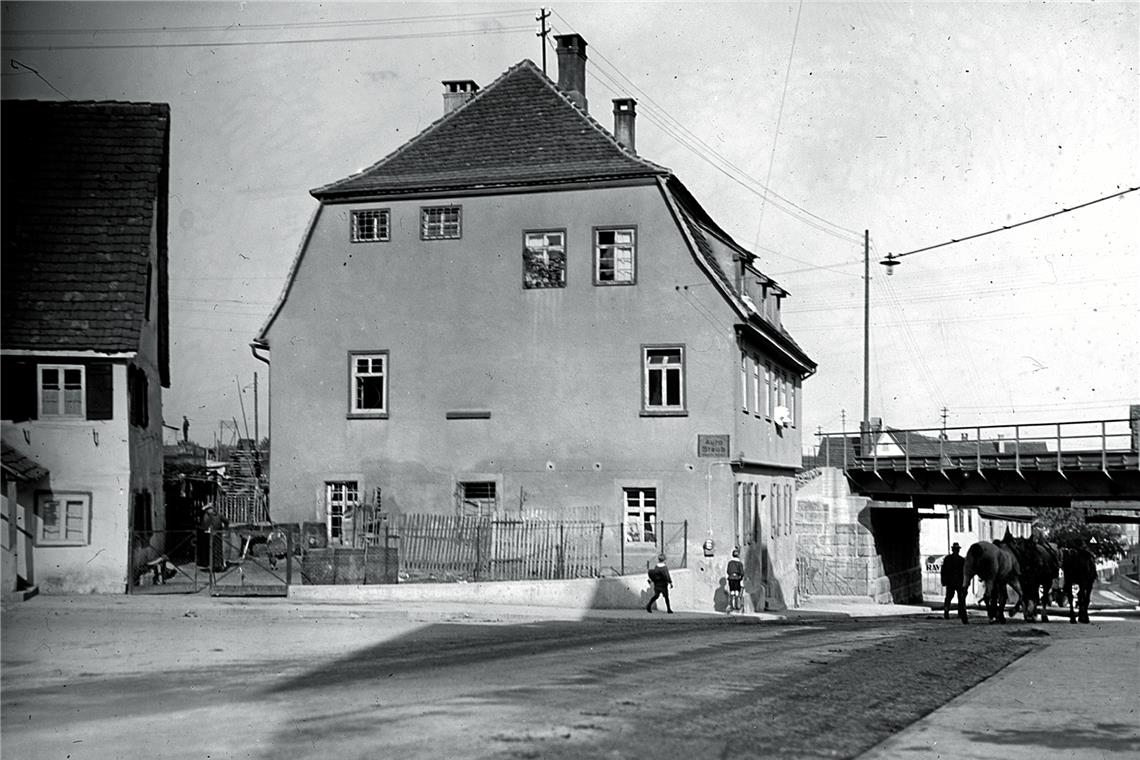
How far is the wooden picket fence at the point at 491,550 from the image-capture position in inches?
1140

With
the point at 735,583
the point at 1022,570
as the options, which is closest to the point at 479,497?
the point at 735,583

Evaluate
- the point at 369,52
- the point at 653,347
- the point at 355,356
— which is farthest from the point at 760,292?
the point at 369,52

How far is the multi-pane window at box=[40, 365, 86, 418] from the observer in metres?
24.7

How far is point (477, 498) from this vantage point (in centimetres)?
3253

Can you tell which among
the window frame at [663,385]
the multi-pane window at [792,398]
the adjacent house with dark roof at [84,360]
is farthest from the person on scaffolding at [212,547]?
the multi-pane window at [792,398]

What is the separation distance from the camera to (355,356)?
33.3m

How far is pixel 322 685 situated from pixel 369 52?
905 cm

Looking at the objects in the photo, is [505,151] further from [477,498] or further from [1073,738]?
[1073,738]

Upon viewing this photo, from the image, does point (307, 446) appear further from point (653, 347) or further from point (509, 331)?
point (653, 347)

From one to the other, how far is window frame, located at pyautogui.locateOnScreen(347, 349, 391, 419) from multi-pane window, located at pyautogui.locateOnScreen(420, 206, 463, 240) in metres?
3.31

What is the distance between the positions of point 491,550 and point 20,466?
10.5 m

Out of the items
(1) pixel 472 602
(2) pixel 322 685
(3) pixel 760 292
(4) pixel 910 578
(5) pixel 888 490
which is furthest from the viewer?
(4) pixel 910 578

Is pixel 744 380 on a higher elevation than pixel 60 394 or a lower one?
higher

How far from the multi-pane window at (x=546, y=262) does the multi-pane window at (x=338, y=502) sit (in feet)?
23.1
